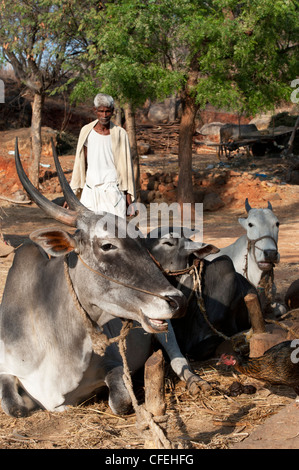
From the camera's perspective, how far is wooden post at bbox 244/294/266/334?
4441 millimetres

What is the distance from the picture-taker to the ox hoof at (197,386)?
13.4 ft

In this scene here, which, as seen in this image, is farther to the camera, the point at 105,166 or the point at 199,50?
the point at 199,50

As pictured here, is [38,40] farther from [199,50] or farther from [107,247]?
[107,247]

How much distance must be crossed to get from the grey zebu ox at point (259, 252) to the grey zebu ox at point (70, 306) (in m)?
2.06

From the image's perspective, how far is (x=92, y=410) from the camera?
376 centimetres

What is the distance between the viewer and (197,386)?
13.5 feet

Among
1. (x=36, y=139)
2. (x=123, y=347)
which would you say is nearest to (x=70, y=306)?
(x=123, y=347)

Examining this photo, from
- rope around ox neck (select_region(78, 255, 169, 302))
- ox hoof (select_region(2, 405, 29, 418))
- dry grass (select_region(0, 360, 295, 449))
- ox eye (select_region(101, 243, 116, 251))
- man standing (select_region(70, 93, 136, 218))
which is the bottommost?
dry grass (select_region(0, 360, 295, 449))

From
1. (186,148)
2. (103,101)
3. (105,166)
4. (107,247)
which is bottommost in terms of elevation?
(107,247)

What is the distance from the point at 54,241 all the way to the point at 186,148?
11837 millimetres

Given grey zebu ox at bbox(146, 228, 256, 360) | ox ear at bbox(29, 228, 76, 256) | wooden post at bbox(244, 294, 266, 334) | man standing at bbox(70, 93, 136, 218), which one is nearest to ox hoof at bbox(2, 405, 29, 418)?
ox ear at bbox(29, 228, 76, 256)

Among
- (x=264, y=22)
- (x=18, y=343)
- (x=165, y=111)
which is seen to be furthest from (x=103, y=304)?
(x=165, y=111)

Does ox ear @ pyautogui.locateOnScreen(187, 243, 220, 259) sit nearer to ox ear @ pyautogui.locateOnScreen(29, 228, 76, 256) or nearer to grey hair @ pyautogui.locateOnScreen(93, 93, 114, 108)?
grey hair @ pyautogui.locateOnScreen(93, 93, 114, 108)

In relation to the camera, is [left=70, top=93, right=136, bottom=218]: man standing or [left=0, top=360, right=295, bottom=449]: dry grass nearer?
[left=0, top=360, right=295, bottom=449]: dry grass
